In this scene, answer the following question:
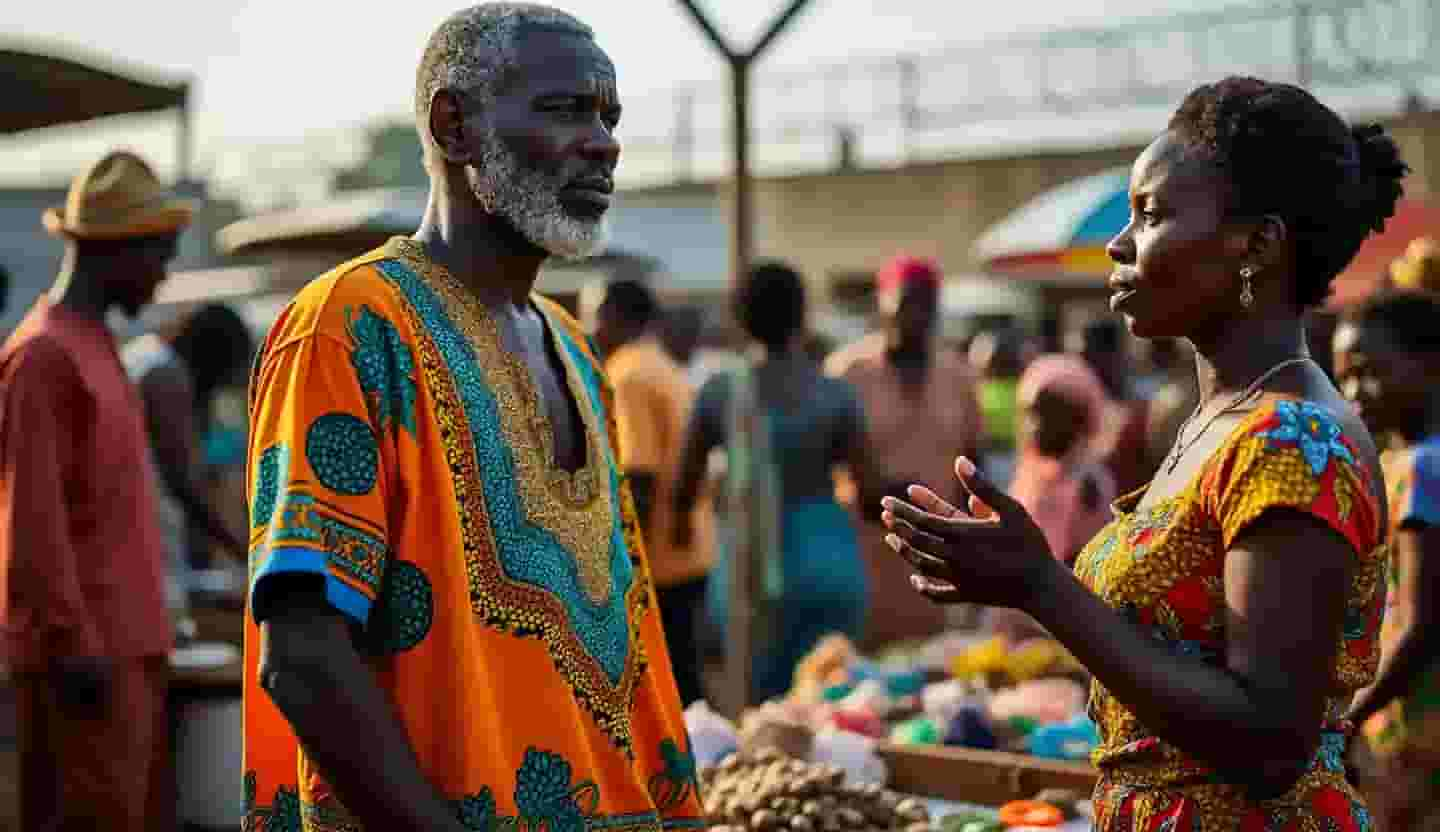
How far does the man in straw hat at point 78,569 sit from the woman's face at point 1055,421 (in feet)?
11.1

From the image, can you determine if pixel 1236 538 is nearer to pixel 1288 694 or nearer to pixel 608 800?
pixel 1288 694

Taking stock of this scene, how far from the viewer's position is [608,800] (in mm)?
2494

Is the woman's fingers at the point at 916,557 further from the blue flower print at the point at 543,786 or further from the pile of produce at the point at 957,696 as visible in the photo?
the pile of produce at the point at 957,696

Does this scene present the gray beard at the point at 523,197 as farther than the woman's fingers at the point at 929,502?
Yes

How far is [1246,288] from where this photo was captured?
2.25 m

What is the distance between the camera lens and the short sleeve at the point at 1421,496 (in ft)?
12.8

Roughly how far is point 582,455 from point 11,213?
660 inches

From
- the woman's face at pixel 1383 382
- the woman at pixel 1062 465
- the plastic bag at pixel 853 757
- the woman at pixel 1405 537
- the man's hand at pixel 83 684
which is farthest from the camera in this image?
the woman at pixel 1062 465

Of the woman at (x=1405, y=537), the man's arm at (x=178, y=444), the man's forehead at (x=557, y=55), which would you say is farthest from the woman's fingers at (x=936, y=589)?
the man's arm at (x=178, y=444)

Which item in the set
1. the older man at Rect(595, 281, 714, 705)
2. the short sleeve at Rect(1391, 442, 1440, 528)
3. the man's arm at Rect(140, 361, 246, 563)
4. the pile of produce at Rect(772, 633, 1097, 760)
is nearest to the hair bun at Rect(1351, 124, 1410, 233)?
the short sleeve at Rect(1391, 442, 1440, 528)

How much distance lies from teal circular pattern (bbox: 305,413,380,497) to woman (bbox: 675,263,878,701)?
4.09 meters

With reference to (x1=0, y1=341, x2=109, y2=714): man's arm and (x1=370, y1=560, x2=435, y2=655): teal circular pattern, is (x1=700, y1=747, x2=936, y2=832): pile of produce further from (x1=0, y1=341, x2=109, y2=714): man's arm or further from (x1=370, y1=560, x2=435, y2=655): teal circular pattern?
(x1=370, y1=560, x2=435, y2=655): teal circular pattern

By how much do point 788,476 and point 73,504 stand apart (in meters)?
2.79

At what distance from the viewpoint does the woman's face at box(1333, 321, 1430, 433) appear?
413 cm
